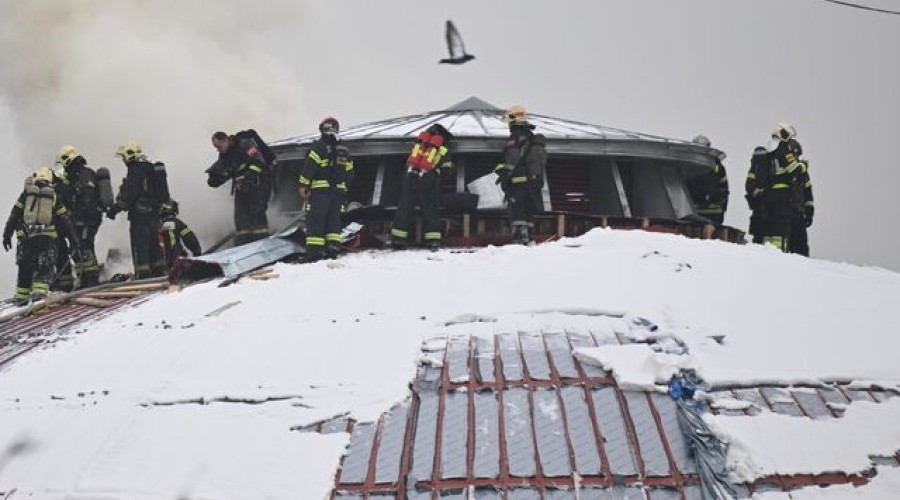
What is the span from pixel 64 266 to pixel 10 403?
614 centimetres

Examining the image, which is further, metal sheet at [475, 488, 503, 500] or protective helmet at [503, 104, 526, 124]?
protective helmet at [503, 104, 526, 124]

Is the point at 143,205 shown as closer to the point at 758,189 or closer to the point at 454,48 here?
the point at 454,48

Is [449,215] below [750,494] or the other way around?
the other way around

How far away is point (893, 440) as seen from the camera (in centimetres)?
582

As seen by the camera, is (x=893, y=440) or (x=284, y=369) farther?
(x=284, y=369)

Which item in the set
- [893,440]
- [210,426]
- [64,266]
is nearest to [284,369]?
[210,426]

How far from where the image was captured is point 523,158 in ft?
36.7

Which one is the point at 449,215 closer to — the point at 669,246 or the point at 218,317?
the point at 669,246

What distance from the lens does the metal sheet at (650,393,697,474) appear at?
5.70m

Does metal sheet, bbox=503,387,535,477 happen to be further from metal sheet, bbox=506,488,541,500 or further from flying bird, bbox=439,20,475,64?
flying bird, bbox=439,20,475,64

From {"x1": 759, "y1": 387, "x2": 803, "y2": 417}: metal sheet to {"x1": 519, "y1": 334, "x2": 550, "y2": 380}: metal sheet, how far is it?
150 cm

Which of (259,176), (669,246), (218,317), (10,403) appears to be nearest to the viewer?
(10,403)

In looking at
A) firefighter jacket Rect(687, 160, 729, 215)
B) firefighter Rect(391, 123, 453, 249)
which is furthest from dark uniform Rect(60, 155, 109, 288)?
firefighter jacket Rect(687, 160, 729, 215)

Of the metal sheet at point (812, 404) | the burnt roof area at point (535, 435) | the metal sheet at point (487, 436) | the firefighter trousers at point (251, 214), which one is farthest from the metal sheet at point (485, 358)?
the firefighter trousers at point (251, 214)
